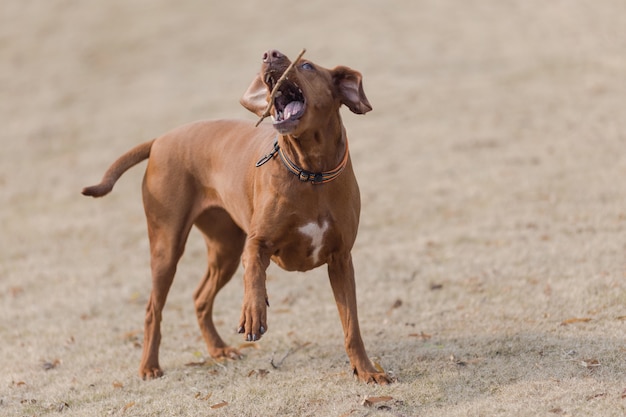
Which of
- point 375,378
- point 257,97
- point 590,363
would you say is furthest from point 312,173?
point 590,363

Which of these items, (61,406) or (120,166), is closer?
(61,406)

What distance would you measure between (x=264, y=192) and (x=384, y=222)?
6.09 metres

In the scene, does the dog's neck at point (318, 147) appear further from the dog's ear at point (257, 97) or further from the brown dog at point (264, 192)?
the dog's ear at point (257, 97)

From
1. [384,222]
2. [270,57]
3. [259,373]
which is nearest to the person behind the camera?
[270,57]

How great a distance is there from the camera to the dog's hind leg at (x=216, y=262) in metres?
6.78

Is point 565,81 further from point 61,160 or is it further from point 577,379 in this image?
point 577,379

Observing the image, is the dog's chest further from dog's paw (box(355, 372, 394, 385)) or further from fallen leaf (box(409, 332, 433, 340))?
fallen leaf (box(409, 332, 433, 340))

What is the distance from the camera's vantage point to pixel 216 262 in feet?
22.8

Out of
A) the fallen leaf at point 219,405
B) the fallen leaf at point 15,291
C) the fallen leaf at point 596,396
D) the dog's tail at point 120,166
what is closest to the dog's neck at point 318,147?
the fallen leaf at point 219,405

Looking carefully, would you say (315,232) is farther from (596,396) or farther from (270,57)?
(596,396)

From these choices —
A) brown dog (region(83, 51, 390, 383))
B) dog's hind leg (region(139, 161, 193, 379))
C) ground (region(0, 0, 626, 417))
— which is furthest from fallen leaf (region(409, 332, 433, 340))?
dog's hind leg (region(139, 161, 193, 379))

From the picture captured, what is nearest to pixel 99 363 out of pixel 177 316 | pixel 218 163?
pixel 177 316

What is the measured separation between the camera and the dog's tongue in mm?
4992

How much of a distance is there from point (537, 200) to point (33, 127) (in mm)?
11839
